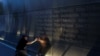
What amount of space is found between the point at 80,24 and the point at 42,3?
5747mm

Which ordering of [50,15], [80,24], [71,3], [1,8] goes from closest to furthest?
1. [80,24]
2. [71,3]
3. [50,15]
4. [1,8]

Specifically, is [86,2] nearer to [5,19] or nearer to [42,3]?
[42,3]

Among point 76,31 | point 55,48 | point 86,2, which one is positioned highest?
point 86,2

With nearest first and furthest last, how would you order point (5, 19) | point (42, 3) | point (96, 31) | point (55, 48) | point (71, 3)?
point (96, 31) → point (71, 3) → point (55, 48) → point (42, 3) → point (5, 19)

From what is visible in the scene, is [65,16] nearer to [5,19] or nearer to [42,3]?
[42,3]

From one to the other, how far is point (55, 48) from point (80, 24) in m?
3.07

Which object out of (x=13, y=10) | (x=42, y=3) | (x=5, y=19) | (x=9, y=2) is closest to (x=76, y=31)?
(x=42, y=3)

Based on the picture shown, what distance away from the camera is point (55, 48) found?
49.2 ft

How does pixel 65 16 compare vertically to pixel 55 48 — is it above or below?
above

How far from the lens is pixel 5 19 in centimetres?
3250

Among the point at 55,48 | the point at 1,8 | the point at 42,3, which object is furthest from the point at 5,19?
the point at 55,48

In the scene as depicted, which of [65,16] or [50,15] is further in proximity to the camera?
[50,15]

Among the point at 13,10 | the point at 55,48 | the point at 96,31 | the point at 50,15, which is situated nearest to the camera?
the point at 96,31

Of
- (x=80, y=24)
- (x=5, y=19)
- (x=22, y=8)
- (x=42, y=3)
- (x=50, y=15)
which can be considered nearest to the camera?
(x=80, y=24)
